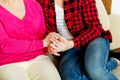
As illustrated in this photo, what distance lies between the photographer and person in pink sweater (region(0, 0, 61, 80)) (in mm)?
1236

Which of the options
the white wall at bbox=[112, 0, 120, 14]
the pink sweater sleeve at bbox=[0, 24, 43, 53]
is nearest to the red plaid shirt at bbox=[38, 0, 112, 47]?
the pink sweater sleeve at bbox=[0, 24, 43, 53]

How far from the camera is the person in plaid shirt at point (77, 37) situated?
1.32 metres

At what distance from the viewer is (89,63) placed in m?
1.30

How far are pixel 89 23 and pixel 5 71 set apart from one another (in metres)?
0.53

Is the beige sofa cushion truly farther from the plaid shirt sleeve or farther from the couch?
the plaid shirt sleeve

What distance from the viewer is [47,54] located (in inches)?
57.9

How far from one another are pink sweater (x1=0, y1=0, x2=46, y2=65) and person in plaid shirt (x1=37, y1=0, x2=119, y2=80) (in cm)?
7

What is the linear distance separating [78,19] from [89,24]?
0.07 meters

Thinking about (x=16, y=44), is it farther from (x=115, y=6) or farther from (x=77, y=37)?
(x=115, y=6)

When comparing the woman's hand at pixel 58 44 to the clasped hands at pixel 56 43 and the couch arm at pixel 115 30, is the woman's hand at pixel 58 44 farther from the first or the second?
the couch arm at pixel 115 30

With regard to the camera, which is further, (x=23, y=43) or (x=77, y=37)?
(x=77, y=37)

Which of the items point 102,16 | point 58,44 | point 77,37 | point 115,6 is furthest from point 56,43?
point 115,6

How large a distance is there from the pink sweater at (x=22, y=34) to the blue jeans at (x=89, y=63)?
0.16 metres

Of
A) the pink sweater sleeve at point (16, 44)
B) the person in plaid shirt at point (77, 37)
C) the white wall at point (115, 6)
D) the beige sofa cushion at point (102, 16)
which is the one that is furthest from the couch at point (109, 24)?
the pink sweater sleeve at point (16, 44)
